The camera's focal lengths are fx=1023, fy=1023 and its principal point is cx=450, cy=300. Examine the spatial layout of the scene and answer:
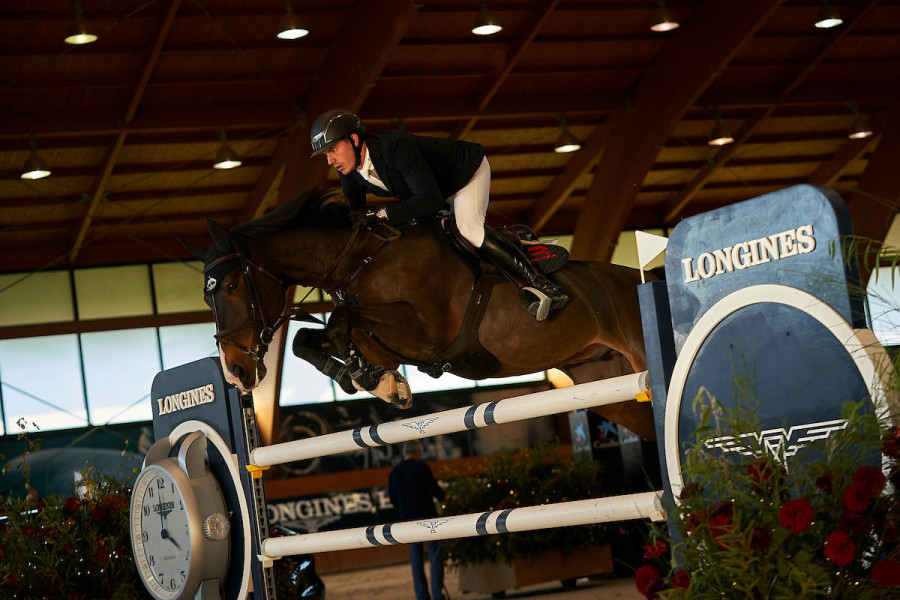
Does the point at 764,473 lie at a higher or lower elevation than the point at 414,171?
lower

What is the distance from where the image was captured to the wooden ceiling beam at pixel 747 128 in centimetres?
1438

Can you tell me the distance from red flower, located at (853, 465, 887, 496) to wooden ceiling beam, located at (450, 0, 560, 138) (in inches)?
444

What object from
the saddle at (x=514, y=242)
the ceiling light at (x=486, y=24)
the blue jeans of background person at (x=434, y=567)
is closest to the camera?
the saddle at (x=514, y=242)

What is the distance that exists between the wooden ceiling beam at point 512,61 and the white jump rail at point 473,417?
9849mm

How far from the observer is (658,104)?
1435 centimetres

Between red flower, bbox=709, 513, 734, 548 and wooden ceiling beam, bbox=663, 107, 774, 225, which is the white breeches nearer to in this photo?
red flower, bbox=709, 513, 734, 548

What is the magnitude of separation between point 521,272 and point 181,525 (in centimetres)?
176

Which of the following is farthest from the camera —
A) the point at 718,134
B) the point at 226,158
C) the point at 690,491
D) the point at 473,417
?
the point at 718,134

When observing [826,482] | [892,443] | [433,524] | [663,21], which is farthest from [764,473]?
[663,21]

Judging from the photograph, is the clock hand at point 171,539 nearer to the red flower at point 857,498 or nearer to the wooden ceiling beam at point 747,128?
the red flower at point 857,498

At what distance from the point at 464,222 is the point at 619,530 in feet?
19.6

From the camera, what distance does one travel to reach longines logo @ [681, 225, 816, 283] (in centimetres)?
217

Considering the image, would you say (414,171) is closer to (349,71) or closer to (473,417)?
(473,417)

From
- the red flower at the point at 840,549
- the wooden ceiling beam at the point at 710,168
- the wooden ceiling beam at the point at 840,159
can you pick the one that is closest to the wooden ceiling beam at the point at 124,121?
the wooden ceiling beam at the point at 710,168
